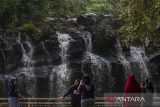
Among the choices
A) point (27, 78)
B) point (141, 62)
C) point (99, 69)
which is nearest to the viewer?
point (27, 78)

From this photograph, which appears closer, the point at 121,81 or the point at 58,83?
the point at 58,83

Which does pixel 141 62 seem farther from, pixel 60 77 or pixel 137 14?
Result: pixel 137 14

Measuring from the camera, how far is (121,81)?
3572 centimetres

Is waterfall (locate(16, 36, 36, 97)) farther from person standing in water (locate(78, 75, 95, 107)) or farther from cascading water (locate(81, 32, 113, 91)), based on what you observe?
person standing in water (locate(78, 75, 95, 107))

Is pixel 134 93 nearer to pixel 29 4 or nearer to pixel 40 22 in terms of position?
pixel 29 4

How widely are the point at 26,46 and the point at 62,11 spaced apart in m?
14.9

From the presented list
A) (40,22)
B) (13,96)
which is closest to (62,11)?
(40,22)

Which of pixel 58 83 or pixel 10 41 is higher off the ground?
pixel 10 41

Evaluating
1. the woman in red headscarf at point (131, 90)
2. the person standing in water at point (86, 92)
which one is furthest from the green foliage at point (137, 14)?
the person standing in water at point (86, 92)

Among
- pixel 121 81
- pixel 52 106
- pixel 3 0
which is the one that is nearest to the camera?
pixel 52 106

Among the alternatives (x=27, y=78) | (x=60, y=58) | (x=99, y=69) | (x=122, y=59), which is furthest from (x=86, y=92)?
(x=122, y=59)

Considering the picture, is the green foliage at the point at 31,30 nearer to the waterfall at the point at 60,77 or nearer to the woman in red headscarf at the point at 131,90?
the waterfall at the point at 60,77

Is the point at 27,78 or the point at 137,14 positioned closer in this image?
the point at 137,14

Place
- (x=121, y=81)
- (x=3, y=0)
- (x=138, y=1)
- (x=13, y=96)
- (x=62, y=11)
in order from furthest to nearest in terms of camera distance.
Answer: (x=62, y=11) < (x=121, y=81) < (x=3, y=0) < (x=138, y=1) < (x=13, y=96)
